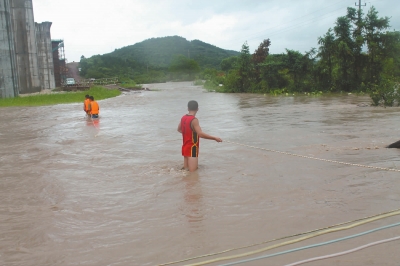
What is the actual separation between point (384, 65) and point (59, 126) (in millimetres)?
24730

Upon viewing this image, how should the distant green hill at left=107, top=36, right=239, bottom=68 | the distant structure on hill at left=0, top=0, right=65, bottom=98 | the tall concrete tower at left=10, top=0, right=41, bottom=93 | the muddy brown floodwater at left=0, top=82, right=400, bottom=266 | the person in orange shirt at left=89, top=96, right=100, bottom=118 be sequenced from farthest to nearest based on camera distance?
the distant green hill at left=107, top=36, right=239, bottom=68 < the tall concrete tower at left=10, top=0, right=41, bottom=93 < the distant structure on hill at left=0, top=0, right=65, bottom=98 < the person in orange shirt at left=89, top=96, right=100, bottom=118 < the muddy brown floodwater at left=0, top=82, right=400, bottom=266

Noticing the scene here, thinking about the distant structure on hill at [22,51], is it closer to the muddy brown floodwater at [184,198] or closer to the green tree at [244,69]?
the green tree at [244,69]

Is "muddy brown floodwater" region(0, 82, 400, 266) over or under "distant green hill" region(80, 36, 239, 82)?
under

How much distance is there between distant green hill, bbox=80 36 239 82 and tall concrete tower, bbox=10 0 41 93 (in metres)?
47.3

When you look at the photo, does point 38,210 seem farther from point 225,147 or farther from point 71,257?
point 225,147

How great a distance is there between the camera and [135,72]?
112m

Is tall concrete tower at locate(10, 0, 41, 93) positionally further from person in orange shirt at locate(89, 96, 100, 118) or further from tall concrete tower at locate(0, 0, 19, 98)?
person in orange shirt at locate(89, 96, 100, 118)

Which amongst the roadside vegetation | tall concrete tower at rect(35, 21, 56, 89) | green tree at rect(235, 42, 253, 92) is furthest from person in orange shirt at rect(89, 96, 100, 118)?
tall concrete tower at rect(35, 21, 56, 89)

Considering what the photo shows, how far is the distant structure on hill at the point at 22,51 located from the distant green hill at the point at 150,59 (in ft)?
94.1

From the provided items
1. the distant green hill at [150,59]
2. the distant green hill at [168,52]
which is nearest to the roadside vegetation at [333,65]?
the distant green hill at [150,59]

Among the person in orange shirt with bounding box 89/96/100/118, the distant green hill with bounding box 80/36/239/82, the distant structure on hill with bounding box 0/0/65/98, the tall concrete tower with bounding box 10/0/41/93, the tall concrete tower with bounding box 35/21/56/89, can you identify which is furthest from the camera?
the distant green hill with bounding box 80/36/239/82

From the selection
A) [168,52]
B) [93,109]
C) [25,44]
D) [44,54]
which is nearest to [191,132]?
[93,109]

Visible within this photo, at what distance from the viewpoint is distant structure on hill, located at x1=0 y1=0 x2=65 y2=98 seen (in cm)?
3362

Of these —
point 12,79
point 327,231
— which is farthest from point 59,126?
point 12,79
